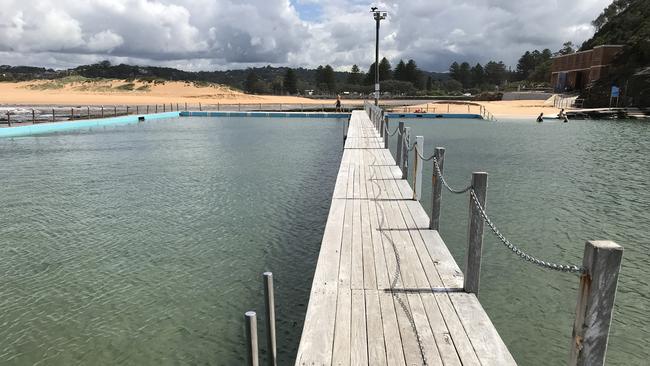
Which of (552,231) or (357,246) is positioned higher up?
(357,246)

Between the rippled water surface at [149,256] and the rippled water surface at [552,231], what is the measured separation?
3.28 meters

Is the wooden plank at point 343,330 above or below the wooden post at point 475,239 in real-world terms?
below

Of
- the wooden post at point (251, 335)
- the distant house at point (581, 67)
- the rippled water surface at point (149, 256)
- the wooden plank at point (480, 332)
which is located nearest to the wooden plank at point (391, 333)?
the wooden plank at point (480, 332)

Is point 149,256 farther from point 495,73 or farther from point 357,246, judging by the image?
point 495,73

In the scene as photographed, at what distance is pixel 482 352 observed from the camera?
412 centimetres

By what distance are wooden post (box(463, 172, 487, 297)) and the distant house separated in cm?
8538

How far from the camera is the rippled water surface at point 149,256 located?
6.18 meters

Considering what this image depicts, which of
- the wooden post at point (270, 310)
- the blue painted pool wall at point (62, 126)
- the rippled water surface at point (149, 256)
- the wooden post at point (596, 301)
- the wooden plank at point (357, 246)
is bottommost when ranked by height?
the rippled water surface at point (149, 256)

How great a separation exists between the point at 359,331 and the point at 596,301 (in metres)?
2.17

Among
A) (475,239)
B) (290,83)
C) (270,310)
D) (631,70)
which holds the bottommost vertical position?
(270,310)

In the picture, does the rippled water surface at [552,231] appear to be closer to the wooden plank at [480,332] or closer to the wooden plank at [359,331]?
the wooden plank at [480,332]

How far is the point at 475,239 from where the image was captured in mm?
5453

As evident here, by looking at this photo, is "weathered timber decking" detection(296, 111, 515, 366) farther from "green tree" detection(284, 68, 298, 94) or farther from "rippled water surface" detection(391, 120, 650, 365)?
"green tree" detection(284, 68, 298, 94)

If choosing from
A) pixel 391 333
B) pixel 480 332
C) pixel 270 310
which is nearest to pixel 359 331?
pixel 391 333
